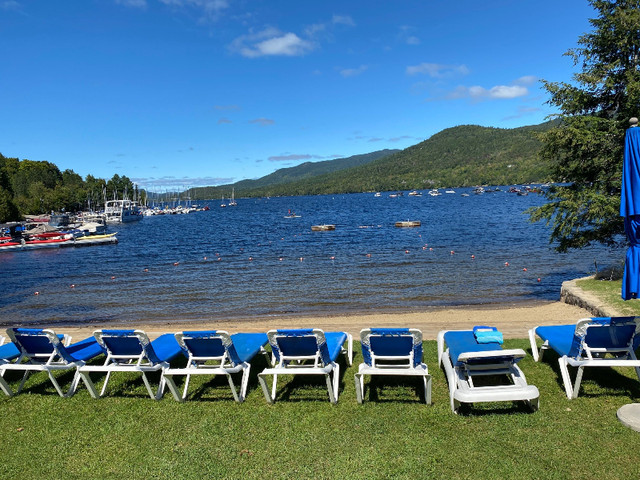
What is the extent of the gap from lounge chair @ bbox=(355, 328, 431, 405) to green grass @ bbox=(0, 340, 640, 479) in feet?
1.10

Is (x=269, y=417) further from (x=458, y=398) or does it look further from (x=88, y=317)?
(x=88, y=317)

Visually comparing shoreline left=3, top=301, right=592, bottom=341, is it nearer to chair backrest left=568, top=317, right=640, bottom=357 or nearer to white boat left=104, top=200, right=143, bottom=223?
chair backrest left=568, top=317, right=640, bottom=357

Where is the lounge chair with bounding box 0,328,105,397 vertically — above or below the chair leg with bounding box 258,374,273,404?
above

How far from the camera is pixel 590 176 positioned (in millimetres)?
12570

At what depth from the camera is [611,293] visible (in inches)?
436

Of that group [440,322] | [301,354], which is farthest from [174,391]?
[440,322]

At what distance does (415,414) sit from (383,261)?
67.4 feet

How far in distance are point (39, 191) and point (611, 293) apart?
9970 cm

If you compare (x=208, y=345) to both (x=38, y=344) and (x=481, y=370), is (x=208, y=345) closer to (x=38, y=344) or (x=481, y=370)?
(x=38, y=344)

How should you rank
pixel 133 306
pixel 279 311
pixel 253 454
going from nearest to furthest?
pixel 253 454
pixel 279 311
pixel 133 306

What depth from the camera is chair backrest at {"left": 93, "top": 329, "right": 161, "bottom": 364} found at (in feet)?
18.6

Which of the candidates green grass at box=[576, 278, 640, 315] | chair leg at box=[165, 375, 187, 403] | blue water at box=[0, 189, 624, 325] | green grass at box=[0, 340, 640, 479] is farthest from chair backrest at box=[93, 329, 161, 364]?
green grass at box=[576, 278, 640, 315]

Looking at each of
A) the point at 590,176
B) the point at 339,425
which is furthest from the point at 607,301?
the point at 339,425

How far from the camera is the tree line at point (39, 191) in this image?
2827 inches
